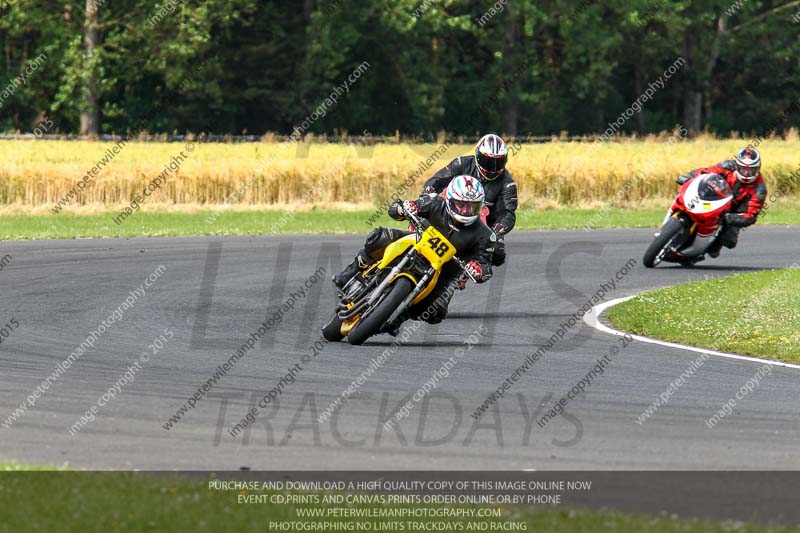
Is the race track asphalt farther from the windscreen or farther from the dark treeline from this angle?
the dark treeline

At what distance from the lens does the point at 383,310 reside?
13.5m

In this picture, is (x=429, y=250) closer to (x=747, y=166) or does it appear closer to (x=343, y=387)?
(x=343, y=387)

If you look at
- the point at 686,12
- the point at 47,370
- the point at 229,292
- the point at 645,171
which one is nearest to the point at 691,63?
the point at 686,12

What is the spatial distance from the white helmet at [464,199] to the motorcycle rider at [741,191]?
25.0ft

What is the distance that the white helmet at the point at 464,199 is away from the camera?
1383 cm

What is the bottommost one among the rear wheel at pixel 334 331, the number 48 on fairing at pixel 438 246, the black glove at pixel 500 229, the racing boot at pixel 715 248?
the racing boot at pixel 715 248

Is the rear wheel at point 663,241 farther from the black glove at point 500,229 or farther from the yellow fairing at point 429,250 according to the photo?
the yellow fairing at point 429,250

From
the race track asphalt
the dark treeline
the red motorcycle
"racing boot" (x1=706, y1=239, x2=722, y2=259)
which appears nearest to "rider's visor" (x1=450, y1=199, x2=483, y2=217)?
the race track asphalt
